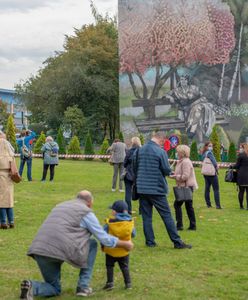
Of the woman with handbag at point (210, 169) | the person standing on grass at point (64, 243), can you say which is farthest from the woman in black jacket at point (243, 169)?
the person standing on grass at point (64, 243)

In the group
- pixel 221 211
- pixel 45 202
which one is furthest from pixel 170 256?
A: pixel 45 202

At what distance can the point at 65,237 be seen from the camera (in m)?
6.47

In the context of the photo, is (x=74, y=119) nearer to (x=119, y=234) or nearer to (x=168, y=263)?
(x=168, y=263)

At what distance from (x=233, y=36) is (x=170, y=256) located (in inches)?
1416

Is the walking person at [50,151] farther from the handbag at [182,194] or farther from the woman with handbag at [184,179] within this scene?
the handbag at [182,194]

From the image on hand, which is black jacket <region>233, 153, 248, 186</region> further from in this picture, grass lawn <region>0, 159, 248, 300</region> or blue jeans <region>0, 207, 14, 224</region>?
blue jeans <region>0, 207, 14, 224</region>

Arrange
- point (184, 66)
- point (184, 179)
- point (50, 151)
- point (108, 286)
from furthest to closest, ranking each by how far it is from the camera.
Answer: point (184, 66) → point (50, 151) → point (184, 179) → point (108, 286)

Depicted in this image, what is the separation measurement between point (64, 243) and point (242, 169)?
9552 mm

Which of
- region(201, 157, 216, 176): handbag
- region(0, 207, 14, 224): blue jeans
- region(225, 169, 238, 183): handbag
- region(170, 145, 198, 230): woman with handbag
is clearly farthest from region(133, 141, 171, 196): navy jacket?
region(225, 169, 238, 183): handbag

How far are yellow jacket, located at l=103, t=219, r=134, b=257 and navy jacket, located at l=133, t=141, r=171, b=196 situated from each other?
2303 mm

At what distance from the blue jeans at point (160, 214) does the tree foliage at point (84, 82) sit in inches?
1590

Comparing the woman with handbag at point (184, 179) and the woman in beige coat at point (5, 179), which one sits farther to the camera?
the woman with handbag at point (184, 179)

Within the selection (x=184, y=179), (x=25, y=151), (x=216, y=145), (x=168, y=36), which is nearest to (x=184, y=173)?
(x=184, y=179)

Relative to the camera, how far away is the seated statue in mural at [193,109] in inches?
1716
